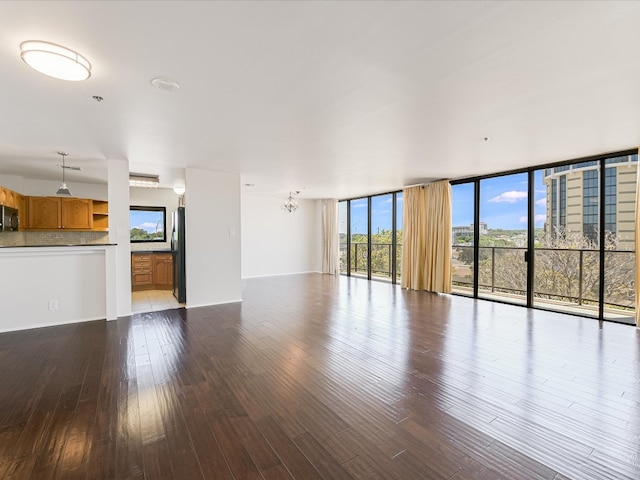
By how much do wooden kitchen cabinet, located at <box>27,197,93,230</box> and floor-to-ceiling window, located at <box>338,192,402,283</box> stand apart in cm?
663

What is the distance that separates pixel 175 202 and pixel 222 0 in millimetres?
7316

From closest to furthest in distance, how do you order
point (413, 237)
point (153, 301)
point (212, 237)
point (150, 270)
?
1. point (212, 237)
2. point (153, 301)
3. point (413, 237)
4. point (150, 270)

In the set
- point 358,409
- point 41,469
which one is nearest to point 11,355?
point 41,469

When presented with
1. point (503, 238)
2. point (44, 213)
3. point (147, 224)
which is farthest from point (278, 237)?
point (503, 238)

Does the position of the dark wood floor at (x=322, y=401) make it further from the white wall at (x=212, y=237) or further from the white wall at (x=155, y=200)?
the white wall at (x=155, y=200)

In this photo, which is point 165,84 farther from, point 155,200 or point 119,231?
point 155,200

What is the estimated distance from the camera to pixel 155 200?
7738 millimetres

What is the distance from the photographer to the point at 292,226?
32.9 feet

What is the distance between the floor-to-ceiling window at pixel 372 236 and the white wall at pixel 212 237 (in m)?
4.24

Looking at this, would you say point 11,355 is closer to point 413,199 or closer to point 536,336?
point 536,336

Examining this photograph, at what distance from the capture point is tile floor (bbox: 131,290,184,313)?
5.36 metres

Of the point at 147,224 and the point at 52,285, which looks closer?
the point at 52,285

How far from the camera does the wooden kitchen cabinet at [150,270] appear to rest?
23.0 ft

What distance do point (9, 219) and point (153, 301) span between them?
272 centimetres
